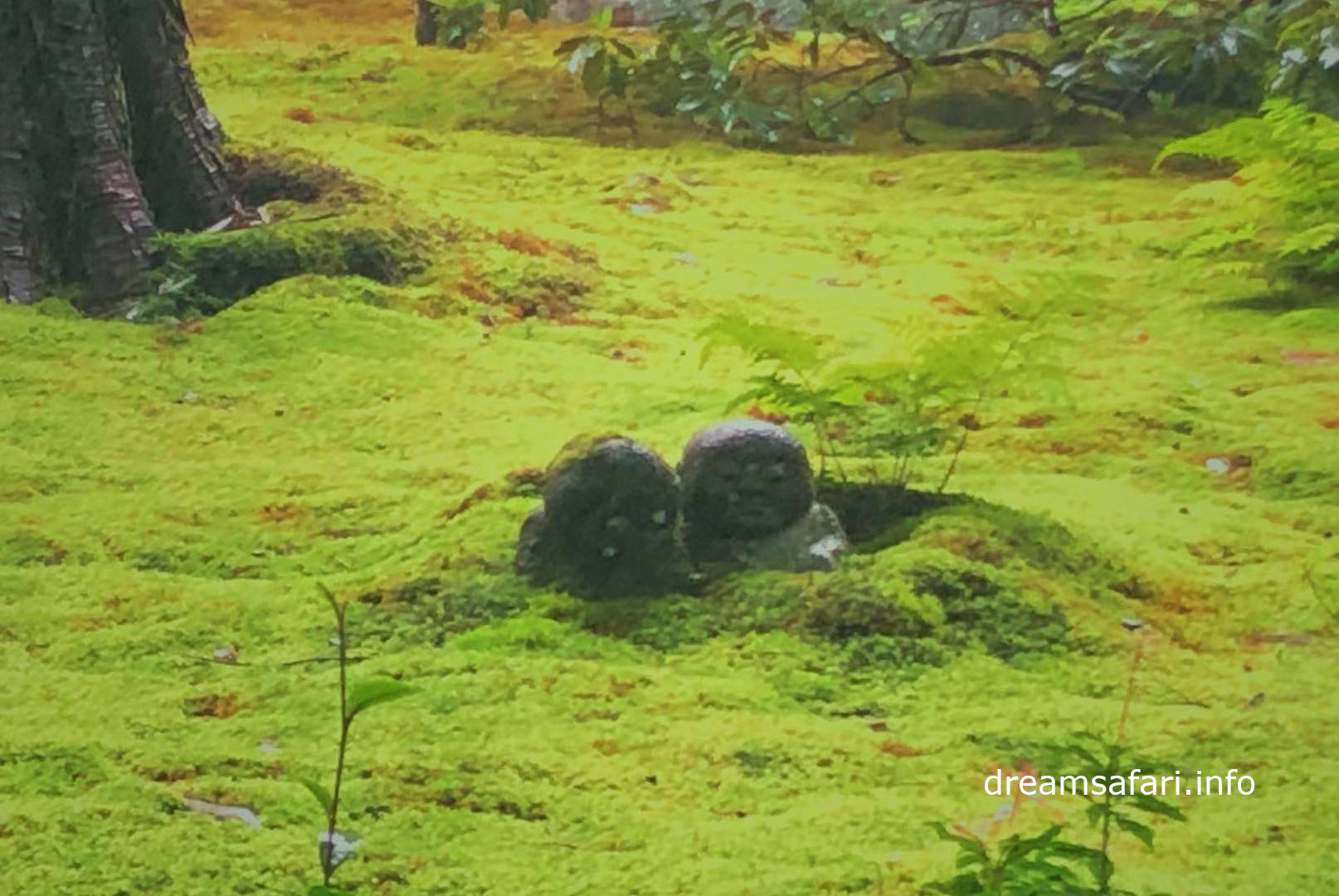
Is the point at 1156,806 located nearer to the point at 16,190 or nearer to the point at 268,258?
the point at 268,258

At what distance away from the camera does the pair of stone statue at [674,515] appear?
2705mm

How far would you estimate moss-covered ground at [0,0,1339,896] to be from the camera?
1967 millimetres

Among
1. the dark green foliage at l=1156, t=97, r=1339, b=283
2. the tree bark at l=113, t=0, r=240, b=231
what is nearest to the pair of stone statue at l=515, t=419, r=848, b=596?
the tree bark at l=113, t=0, r=240, b=231

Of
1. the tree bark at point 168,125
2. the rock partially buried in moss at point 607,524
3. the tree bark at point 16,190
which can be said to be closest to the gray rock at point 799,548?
the rock partially buried in moss at point 607,524

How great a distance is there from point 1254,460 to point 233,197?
10.3ft

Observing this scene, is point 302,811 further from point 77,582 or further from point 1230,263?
point 1230,263

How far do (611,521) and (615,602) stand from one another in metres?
0.14

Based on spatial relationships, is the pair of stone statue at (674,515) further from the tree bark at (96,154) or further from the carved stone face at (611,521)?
the tree bark at (96,154)

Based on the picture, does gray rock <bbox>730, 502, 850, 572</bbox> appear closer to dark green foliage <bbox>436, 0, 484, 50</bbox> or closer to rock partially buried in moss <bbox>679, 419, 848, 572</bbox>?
rock partially buried in moss <bbox>679, 419, 848, 572</bbox>

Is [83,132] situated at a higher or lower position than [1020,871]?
higher

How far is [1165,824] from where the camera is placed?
6.58 ft

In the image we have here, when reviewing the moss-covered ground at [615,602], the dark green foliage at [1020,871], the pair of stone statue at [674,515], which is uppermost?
the dark green foliage at [1020,871]

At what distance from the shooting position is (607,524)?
2707 millimetres

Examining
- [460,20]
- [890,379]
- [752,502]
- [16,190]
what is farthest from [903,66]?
[752,502]
